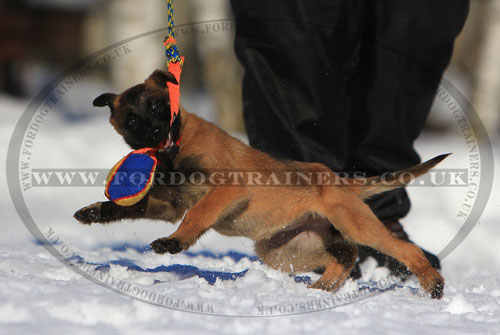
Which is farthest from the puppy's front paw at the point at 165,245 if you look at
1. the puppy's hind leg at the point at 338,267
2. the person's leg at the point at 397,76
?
the person's leg at the point at 397,76

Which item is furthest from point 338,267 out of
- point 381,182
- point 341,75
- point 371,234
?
point 341,75

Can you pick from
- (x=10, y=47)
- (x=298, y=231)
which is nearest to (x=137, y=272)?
(x=298, y=231)

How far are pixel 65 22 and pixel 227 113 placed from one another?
524 inches

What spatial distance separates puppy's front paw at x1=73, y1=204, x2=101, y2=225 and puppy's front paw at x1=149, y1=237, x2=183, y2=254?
0.49m

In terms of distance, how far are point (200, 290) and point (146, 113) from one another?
83 centimetres

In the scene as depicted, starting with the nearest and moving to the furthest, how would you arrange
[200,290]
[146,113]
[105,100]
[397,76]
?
[200,290]
[146,113]
[105,100]
[397,76]

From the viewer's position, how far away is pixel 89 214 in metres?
2.61

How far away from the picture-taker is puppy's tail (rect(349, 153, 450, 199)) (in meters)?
2.82

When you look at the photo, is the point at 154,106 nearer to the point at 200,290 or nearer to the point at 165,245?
the point at 165,245

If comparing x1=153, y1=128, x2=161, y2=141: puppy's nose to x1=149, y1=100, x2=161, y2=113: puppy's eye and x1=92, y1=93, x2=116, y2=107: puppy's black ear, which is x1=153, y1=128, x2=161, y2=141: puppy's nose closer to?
x1=149, y1=100, x2=161, y2=113: puppy's eye

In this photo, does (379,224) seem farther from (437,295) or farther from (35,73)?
(35,73)

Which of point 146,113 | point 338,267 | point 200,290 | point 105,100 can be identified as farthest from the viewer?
point 338,267

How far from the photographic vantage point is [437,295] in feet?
8.04

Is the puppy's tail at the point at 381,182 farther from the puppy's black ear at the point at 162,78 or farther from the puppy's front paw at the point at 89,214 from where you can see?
the puppy's front paw at the point at 89,214
